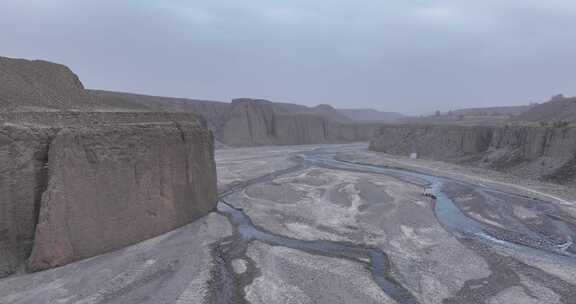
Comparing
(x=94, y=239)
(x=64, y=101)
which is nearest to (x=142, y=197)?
(x=94, y=239)

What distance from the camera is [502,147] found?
44.6 meters

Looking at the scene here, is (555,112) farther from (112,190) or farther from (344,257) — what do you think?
(112,190)

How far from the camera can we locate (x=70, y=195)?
13.9m

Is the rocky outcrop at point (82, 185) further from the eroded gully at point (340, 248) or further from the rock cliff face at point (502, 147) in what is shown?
the rock cliff face at point (502, 147)

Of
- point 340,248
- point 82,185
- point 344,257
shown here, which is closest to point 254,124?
point 340,248

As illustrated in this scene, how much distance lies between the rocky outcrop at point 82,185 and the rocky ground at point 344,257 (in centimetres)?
95

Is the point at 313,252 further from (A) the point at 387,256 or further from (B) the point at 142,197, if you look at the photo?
(B) the point at 142,197

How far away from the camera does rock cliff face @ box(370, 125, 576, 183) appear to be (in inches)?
Result: 1350

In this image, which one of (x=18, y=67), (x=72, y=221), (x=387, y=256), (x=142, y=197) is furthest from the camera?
(x=18, y=67)

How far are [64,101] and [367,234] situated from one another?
18.2 meters

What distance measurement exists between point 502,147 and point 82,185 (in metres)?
49.8

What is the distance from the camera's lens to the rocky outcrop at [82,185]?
1292 centimetres

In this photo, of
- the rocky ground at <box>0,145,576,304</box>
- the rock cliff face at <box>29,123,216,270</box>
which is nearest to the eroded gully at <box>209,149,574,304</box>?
the rocky ground at <box>0,145,576,304</box>

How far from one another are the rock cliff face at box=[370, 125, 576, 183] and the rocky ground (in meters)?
11.0
